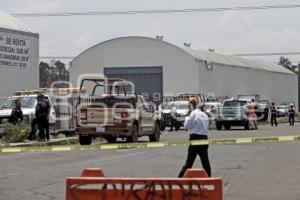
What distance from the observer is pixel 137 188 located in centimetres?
750

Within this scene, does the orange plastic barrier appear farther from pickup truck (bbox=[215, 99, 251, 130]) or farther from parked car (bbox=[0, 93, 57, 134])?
pickup truck (bbox=[215, 99, 251, 130])

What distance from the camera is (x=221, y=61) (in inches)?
3105

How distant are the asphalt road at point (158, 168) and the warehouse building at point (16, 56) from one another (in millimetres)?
15406

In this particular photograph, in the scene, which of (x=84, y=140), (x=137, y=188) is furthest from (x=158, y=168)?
(x=84, y=140)

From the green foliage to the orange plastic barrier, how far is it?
56.4 feet

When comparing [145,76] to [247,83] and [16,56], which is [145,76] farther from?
[16,56]

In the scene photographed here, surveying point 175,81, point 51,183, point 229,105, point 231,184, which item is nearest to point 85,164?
point 51,183

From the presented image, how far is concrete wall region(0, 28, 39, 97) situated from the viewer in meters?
35.5

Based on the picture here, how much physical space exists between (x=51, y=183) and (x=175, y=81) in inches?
2177

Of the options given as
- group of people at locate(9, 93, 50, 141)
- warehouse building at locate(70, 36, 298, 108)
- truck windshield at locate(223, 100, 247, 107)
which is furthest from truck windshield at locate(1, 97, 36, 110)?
warehouse building at locate(70, 36, 298, 108)

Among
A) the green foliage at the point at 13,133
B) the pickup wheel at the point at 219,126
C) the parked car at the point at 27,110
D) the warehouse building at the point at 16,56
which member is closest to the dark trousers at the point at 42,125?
the green foliage at the point at 13,133

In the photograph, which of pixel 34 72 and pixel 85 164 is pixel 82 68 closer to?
pixel 34 72

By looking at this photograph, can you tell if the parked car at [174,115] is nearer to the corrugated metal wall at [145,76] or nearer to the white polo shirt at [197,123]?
the white polo shirt at [197,123]

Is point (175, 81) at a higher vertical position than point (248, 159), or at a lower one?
→ higher
